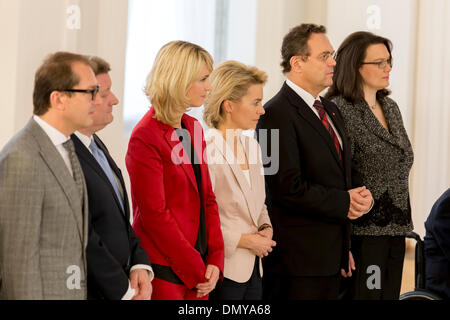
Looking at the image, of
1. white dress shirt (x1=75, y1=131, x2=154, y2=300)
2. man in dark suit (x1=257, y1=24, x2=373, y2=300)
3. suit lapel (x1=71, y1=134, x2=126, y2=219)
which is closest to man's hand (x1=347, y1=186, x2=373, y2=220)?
man in dark suit (x1=257, y1=24, x2=373, y2=300)

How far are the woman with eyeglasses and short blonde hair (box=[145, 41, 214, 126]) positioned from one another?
1.17 m

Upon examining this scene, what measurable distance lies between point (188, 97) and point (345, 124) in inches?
44.8

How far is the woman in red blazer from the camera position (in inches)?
110

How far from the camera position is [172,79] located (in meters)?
2.88

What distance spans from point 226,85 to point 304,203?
0.69 meters

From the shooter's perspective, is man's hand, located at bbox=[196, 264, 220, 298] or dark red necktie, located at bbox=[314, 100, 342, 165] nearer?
man's hand, located at bbox=[196, 264, 220, 298]

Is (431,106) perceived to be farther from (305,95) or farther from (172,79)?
(172,79)

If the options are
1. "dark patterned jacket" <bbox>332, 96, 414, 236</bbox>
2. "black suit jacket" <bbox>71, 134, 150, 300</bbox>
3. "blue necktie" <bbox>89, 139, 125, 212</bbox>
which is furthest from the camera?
"dark patterned jacket" <bbox>332, 96, 414, 236</bbox>

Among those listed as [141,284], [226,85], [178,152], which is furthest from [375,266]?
[141,284]

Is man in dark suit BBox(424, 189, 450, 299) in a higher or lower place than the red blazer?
Result: lower

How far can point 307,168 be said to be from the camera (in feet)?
11.2

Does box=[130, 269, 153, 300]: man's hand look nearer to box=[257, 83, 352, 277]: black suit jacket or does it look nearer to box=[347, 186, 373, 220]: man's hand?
box=[257, 83, 352, 277]: black suit jacket
